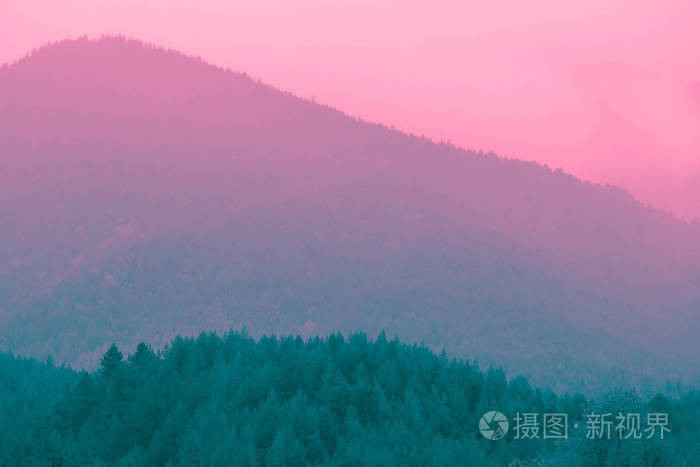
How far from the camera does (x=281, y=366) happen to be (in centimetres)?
11106

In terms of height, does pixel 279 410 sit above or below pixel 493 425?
above

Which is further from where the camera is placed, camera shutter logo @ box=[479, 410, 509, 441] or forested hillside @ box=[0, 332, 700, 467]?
camera shutter logo @ box=[479, 410, 509, 441]

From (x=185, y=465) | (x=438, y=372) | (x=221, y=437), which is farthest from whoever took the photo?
(x=438, y=372)

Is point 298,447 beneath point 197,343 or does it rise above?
beneath

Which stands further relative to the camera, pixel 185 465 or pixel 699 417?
pixel 699 417

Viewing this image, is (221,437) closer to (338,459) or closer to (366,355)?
(338,459)

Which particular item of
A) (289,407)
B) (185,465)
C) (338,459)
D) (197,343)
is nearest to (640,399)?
(338,459)

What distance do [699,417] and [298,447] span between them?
48417 millimetres

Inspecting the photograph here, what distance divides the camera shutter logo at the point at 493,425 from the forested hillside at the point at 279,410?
647mm

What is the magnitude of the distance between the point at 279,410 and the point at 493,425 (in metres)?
20.2

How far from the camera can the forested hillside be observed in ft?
266

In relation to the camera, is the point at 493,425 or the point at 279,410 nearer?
the point at 279,410

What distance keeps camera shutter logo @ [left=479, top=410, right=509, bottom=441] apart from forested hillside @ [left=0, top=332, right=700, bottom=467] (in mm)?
647

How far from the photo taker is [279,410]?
92.4 m
